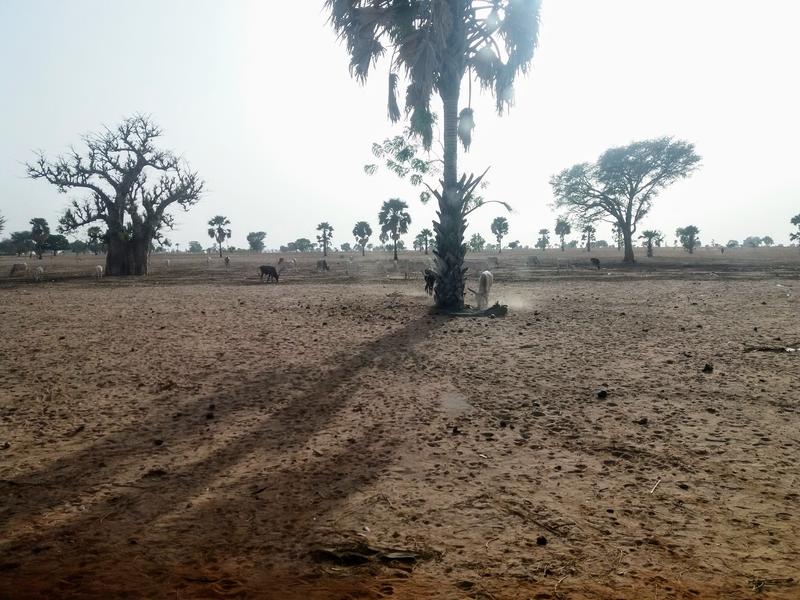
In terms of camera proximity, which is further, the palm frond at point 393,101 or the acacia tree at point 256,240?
the acacia tree at point 256,240

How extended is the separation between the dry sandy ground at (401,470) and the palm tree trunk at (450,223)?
188 inches

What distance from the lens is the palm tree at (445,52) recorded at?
1200cm

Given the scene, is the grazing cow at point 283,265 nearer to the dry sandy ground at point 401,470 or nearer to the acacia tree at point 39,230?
the dry sandy ground at point 401,470

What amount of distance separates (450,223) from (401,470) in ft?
31.0

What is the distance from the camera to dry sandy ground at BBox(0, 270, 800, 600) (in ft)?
8.61

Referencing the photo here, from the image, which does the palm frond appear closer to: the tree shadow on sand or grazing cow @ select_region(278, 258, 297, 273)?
the tree shadow on sand

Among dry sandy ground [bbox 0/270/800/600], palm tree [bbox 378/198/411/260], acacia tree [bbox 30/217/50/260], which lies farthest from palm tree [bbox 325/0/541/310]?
acacia tree [bbox 30/217/50/260]

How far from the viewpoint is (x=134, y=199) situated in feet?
107

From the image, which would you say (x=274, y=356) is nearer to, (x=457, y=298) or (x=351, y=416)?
(x=351, y=416)

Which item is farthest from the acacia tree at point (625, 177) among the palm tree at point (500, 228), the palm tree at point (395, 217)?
the palm tree at point (500, 228)

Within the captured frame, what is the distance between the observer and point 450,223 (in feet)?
41.2

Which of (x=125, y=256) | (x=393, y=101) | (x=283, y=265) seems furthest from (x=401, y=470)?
(x=283, y=265)

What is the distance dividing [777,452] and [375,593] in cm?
380

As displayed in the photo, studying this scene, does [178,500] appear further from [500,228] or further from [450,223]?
[500,228]
